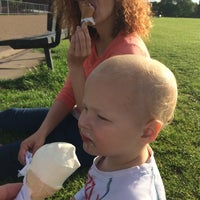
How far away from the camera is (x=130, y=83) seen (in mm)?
1492

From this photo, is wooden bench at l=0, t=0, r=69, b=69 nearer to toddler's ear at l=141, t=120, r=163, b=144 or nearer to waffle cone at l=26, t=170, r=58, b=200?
waffle cone at l=26, t=170, r=58, b=200

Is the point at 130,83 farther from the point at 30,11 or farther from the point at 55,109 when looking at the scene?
the point at 30,11

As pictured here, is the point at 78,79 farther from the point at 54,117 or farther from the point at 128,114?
the point at 128,114

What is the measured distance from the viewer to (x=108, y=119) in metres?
1.51

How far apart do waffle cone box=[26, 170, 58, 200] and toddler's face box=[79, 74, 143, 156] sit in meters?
0.28

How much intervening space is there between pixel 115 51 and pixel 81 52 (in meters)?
0.30

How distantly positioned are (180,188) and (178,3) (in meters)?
69.9

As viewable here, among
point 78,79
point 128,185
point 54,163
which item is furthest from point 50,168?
point 78,79

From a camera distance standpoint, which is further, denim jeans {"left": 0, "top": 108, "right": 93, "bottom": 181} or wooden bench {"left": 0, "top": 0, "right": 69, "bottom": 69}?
wooden bench {"left": 0, "top": 0, "right": 69, "bottom": 69}

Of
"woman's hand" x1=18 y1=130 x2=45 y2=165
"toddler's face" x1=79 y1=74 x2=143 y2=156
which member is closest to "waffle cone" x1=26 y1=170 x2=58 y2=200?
"toddler's face" x1=79 y1=74 x2=143 y2=156

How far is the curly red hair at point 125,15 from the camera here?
8.60ft

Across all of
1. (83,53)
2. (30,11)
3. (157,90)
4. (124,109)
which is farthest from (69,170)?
(30,11)

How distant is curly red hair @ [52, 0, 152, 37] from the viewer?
103 inches

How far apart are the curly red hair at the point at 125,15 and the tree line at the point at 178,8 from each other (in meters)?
62.2
